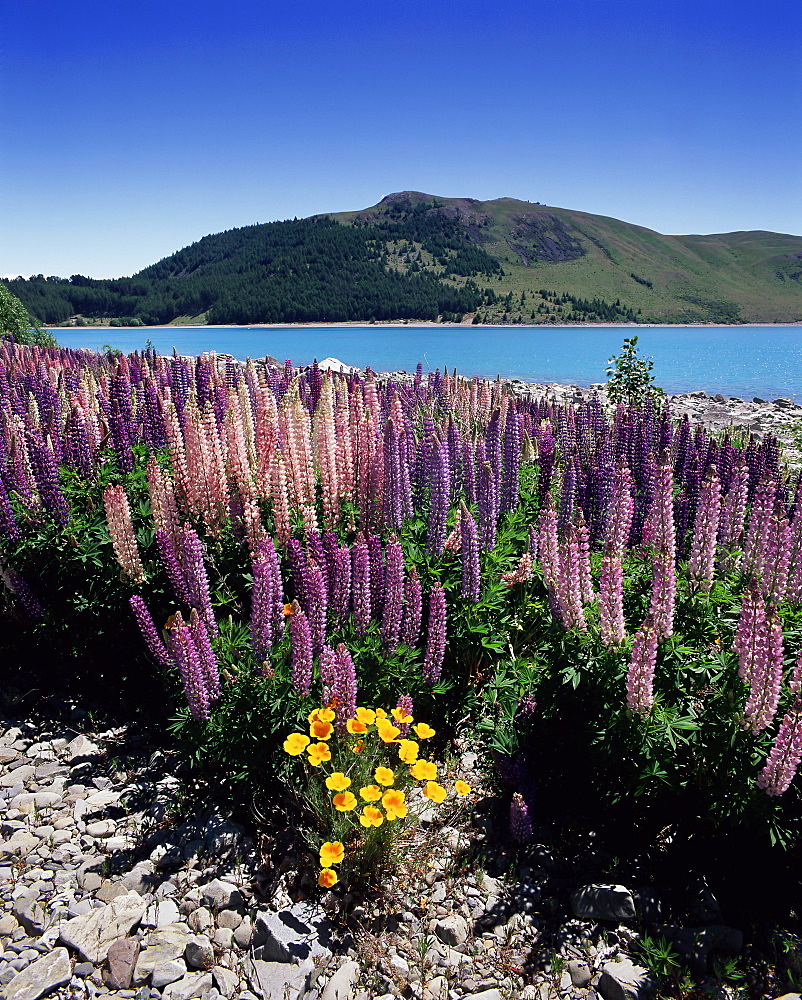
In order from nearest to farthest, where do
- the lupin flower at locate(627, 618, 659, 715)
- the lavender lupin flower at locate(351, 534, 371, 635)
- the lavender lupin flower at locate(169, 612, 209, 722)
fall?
the lupin flower at locate(627, 618, 659, 715) → the lavender lupin flower at locate(169, 612, 209, 722) → the lavender lupin flower at locate(351, 534, 371, 635)

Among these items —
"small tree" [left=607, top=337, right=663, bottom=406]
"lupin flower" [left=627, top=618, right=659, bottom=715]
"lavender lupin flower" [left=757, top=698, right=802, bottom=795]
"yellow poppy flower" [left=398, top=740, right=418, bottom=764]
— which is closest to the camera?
"lavender lupin flower" [left=757, top=698, right=802, bottom=795]

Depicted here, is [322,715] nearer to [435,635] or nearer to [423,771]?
[423,771]

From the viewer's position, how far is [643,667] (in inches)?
150

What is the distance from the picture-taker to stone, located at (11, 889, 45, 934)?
13.7 feet

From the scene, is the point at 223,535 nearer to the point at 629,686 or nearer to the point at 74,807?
the point at 74,807

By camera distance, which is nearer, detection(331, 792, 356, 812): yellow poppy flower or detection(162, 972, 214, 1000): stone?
detection(162, 972, 214, 1000): stone

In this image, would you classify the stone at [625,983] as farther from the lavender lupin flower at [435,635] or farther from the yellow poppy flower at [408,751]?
the lavender lupin flower at [435,635]

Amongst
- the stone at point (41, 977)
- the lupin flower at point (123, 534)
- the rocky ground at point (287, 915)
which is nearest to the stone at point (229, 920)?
the rocky ground at point (287, 915)

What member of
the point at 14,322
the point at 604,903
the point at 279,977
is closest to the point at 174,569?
the point at 279,977

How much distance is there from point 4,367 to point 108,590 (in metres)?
10.6

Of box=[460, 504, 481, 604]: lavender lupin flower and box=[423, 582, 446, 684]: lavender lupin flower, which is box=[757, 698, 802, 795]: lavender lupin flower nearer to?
box=[423, 582, 446, 684]: lavender lupin flower

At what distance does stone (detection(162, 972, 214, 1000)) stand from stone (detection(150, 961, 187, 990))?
2 cm

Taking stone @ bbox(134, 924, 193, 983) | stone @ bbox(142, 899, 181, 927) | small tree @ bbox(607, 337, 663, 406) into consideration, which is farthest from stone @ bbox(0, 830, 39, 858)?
small tree @ bbox(607, 337, 663, 406)

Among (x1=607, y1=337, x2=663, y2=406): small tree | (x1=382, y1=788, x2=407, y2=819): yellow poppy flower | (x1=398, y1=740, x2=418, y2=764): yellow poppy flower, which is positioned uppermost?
(x1=607, y1=337, x2=663, y2=406): small tree
